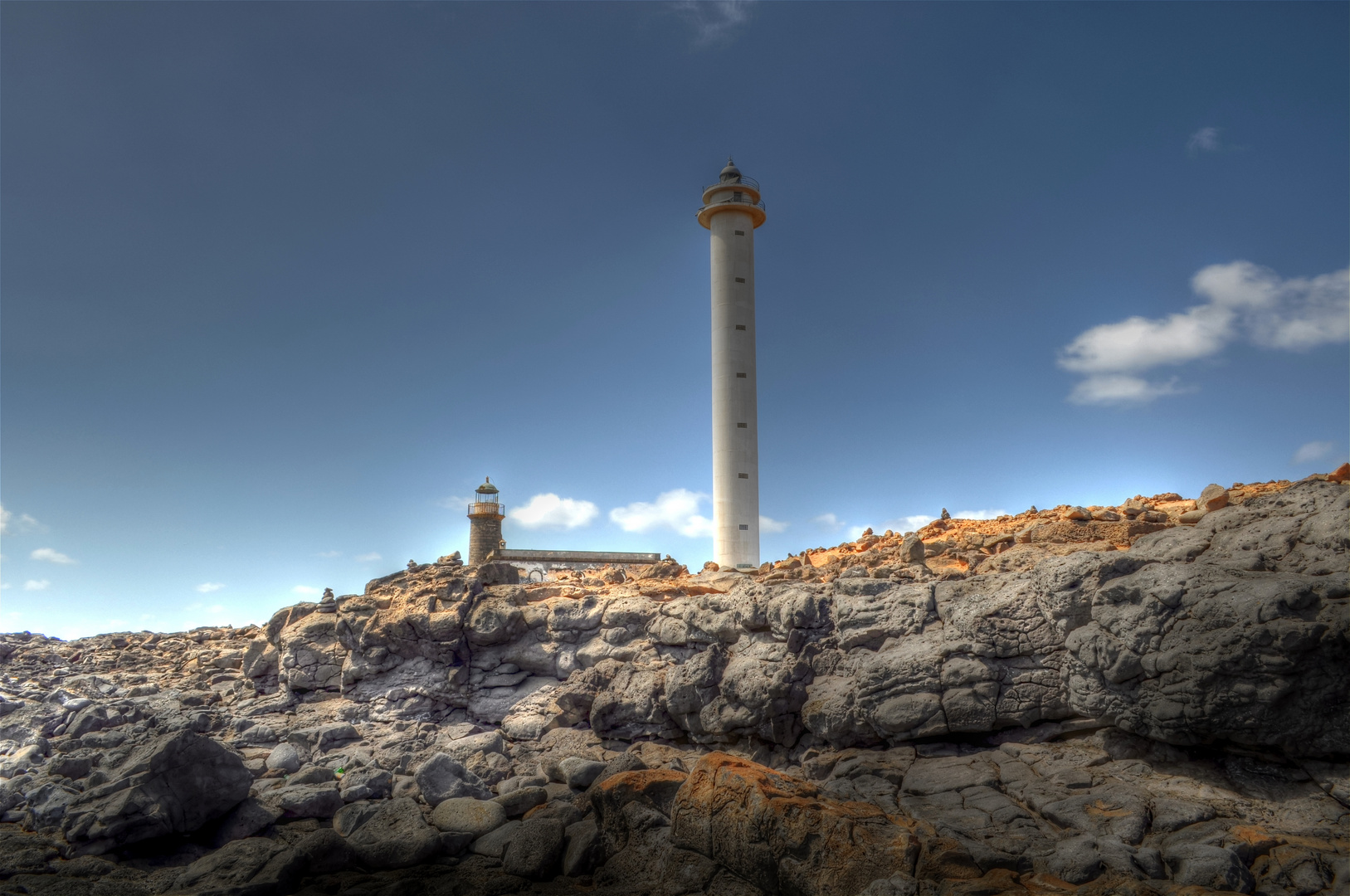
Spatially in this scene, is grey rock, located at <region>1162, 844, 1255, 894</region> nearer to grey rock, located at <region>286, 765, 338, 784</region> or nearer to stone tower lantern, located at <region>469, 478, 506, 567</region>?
grey rock, located at <region>286, 765, 338, 784</region>

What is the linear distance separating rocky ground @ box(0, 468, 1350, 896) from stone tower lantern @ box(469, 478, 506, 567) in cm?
1504

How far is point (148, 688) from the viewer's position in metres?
18.0

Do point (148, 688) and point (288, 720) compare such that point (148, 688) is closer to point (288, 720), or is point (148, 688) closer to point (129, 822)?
point (288, 720)

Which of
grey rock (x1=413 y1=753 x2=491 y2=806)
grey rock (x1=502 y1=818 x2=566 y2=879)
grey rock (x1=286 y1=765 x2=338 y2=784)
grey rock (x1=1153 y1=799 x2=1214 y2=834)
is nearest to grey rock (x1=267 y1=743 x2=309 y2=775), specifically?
grey rock (x1=286 y1=765 x2=338 y2=784)

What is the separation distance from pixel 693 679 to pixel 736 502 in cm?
1410

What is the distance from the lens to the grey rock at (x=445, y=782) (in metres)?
11.9

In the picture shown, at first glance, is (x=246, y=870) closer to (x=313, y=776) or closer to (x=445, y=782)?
(x=445, y=782)

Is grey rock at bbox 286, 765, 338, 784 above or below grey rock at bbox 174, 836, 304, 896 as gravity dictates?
above

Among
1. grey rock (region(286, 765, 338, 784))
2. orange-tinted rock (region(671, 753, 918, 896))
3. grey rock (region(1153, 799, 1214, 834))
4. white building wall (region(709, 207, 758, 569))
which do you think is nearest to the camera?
orange-tinted rock (region(671, 753, 918, 896))

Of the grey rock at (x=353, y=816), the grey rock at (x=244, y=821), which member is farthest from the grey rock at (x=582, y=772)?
the grey rock at (x=244, y=821)

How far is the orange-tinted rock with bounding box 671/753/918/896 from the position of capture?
302 inches

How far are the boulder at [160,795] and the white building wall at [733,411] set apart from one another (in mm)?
16841

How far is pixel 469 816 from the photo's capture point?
427 inches

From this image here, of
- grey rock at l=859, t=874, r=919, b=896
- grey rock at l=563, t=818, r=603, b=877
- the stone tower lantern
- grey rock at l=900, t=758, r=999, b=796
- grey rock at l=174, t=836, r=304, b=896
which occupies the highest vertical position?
the stone tower lantern
